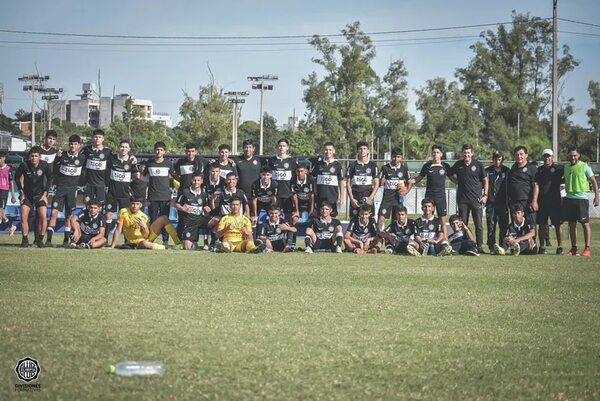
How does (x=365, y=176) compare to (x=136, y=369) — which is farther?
(x=365, y=176)

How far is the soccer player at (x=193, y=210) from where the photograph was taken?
16875 millimetres

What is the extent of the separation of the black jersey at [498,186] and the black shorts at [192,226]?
6.12 m

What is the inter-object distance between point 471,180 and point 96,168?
794cm

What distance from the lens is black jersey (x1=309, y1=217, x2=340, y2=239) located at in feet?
54.5

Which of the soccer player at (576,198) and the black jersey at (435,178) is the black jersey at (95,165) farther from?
the soccer player at (576,198)

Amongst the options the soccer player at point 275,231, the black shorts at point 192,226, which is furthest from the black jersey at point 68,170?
the soccer player at point 275,231

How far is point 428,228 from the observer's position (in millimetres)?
16094

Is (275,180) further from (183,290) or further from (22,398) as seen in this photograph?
(22,398)

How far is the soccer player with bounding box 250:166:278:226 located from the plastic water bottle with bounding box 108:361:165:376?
37.8 feet

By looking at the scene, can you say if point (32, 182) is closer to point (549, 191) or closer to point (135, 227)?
point (135, 227)

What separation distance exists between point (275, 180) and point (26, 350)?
11.4 meters

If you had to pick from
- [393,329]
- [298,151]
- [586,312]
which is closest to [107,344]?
[393,329]

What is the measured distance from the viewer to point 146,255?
14.5 metres

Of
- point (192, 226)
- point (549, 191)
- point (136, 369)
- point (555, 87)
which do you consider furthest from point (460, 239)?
point (555, 87)
